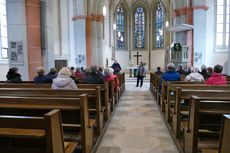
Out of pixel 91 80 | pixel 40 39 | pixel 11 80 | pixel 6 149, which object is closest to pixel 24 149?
pixel 6 149

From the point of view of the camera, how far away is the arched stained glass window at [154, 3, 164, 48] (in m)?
20.0

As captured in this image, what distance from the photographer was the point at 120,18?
21.0m

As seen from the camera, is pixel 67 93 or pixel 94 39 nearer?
pixel 67 93

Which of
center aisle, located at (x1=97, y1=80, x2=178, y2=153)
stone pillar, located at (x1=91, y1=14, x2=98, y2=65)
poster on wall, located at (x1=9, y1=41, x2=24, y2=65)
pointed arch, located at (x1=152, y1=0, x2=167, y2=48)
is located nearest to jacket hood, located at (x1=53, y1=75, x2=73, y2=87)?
center aisle, located at (x1=97, y1=80, x2=178, y2=153)

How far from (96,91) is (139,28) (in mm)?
19946

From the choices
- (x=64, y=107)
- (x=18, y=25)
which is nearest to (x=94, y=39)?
(x=18, y=25)

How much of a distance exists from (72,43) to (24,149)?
1187 centimetres

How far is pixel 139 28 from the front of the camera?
21.3 metres

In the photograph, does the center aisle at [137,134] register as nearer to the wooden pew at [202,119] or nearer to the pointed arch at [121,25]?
the wooden pew at [202,119]

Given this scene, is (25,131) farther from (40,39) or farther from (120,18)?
(120,18)

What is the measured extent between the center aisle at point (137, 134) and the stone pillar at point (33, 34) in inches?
136

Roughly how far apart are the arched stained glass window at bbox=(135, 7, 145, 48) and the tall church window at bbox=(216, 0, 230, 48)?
30.4ft

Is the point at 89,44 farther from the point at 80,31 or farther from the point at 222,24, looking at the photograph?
the point at 222,24

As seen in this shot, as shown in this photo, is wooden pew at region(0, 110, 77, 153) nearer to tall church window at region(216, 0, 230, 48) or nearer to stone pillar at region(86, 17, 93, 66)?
stone pillar at region(86, 17, 93, 66)
